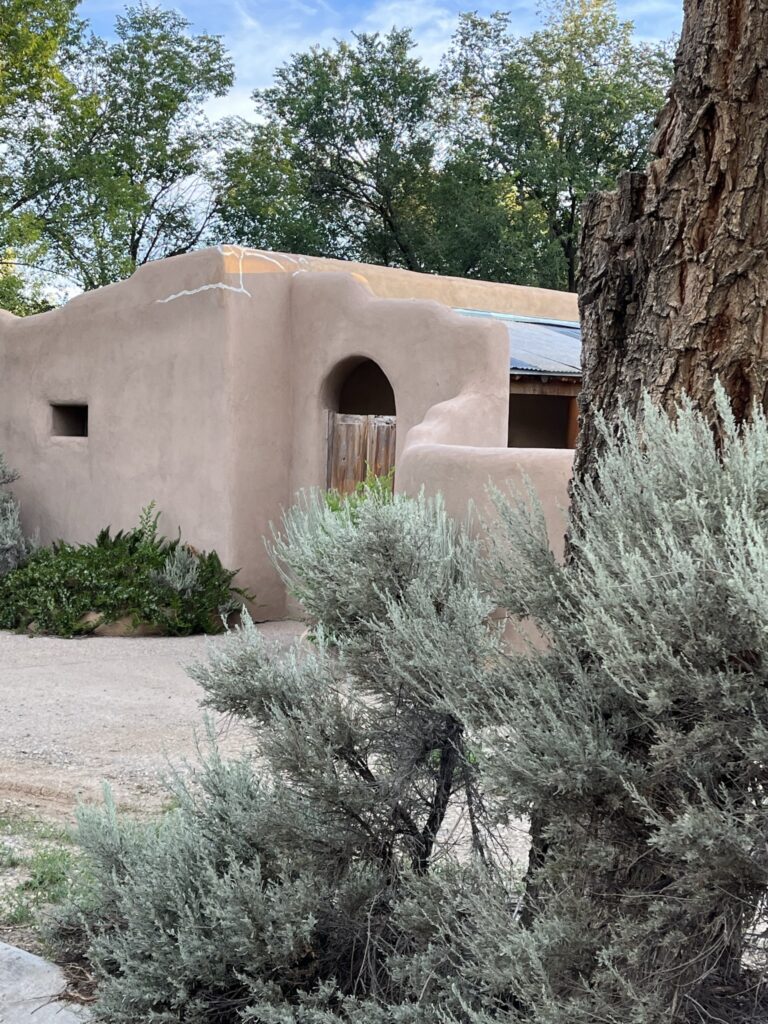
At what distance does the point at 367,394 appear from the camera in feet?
44.2

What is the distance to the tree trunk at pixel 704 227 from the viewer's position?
2928 mm

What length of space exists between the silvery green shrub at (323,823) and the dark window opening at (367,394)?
32.2 ft

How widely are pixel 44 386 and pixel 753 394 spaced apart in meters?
11.5

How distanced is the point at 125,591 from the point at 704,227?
28.1ft

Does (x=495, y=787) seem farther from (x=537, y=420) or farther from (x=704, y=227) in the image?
(x=537, y=420)

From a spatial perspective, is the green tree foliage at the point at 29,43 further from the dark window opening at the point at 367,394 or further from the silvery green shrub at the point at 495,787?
the silvery green shrub at the point at 495,787

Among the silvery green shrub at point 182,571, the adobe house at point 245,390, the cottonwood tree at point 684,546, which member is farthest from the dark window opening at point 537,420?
the cottonwood tree at point 684,546

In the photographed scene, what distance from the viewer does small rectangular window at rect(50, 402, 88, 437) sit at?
13289 millimetres

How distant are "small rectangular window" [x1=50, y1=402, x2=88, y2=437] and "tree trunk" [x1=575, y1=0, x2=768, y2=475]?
1102 centimetres

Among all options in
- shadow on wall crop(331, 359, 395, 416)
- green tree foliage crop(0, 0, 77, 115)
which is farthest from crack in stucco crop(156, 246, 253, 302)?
green tree foliage crop(0, 0, 77, 115)

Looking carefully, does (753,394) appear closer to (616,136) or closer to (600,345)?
(600,345)

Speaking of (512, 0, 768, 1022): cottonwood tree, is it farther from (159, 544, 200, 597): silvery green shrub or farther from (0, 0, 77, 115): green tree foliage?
(0, 0, 77, 115): green tree foliage

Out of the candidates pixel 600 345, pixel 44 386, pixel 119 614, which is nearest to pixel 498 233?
pixel 44 386

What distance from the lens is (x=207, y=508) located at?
11.1 meters
